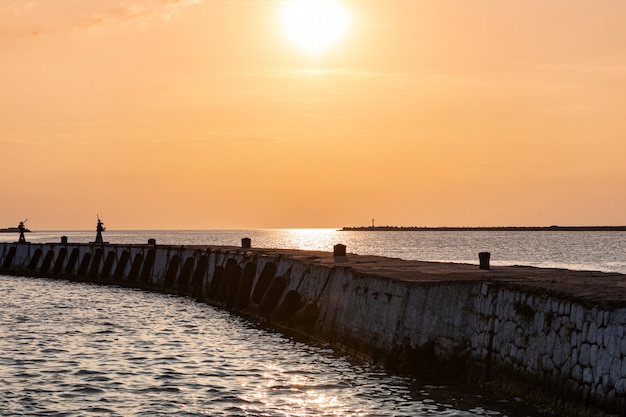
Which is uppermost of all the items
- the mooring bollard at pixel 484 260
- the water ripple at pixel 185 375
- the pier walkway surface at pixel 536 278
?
the mooring bollard at pixel 484 260

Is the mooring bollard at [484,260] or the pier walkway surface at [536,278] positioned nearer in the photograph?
the pier walkway surface at [536,278]

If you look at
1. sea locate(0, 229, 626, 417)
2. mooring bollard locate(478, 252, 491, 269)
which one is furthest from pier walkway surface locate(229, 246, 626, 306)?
sea locate(0, 229, 626, 417)

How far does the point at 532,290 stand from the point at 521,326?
0.75 metres

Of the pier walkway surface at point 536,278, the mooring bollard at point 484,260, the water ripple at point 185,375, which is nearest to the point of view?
the pier walkway surface at point 536,278

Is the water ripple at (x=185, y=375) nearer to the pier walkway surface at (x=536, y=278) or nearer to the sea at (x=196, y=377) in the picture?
the sea at (x=196, y=377)

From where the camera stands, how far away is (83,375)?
20.6 m

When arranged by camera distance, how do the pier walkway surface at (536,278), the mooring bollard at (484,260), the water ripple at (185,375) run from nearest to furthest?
1. the pier walkway surface at (536,278)
2. the water ripple at (185,375)
3. the mooring bollard at (484,260)

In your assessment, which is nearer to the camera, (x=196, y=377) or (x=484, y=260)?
(x=196, y=377)

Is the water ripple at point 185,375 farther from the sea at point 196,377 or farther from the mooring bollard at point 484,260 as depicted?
the mooring bollard at point 484,260

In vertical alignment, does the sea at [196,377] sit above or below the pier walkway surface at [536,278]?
below

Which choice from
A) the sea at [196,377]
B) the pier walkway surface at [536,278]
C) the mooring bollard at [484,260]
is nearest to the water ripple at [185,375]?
the sea at [196,377]

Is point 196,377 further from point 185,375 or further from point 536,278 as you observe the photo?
point 536,278

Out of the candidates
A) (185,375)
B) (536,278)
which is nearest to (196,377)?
(185,375)

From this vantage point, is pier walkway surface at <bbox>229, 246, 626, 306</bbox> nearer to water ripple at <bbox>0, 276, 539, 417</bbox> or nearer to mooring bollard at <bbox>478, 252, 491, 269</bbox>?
mooring bollard at <bbox>478, 252, 491, 269</bbox>
